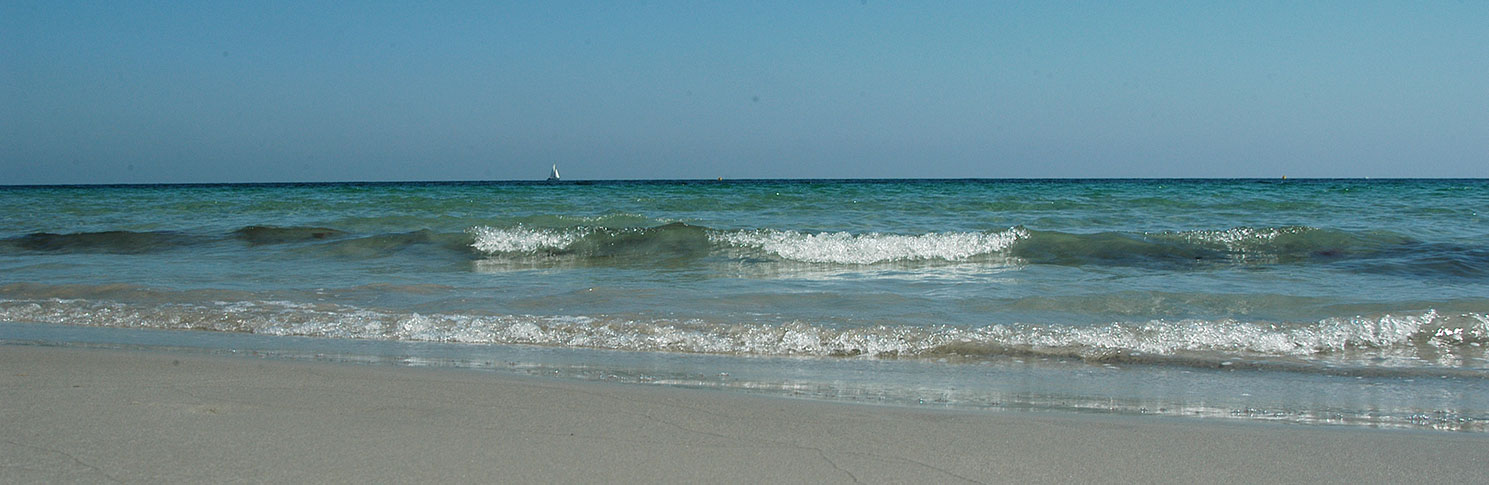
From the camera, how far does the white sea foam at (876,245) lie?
401 inches

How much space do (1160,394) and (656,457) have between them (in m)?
2.11

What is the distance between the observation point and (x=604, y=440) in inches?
105

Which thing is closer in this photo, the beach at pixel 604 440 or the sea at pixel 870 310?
the beach at pixel 604 440

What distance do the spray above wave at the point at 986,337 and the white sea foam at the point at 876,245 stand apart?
15.4ft

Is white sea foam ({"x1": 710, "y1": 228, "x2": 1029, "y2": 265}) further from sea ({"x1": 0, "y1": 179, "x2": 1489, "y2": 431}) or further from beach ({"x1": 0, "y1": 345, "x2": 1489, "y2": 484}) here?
beach ({"x1": 0, "y1": 345, "x2": 1489, "y2": 484})

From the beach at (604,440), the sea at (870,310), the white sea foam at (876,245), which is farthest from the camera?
the white sea foam at (876,245)

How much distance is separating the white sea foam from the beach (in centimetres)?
670

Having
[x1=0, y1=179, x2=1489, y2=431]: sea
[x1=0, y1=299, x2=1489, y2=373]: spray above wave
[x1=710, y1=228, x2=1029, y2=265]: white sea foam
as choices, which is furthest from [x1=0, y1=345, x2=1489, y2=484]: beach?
[x1=710, y1=228, x2=1029, y2=265]: white sea foam

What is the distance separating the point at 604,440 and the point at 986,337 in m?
2.69

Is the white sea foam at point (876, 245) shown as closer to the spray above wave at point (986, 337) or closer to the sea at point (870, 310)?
the sea at point (870, 310)

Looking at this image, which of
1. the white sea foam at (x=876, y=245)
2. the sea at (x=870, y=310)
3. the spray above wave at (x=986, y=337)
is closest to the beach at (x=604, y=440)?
the sea at (x=870, y=310)

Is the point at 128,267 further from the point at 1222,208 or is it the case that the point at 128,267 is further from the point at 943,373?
the point at 1222,208

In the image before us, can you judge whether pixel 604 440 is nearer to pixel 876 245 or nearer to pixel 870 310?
pixel 870 310

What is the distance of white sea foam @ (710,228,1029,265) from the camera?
33.4ft
